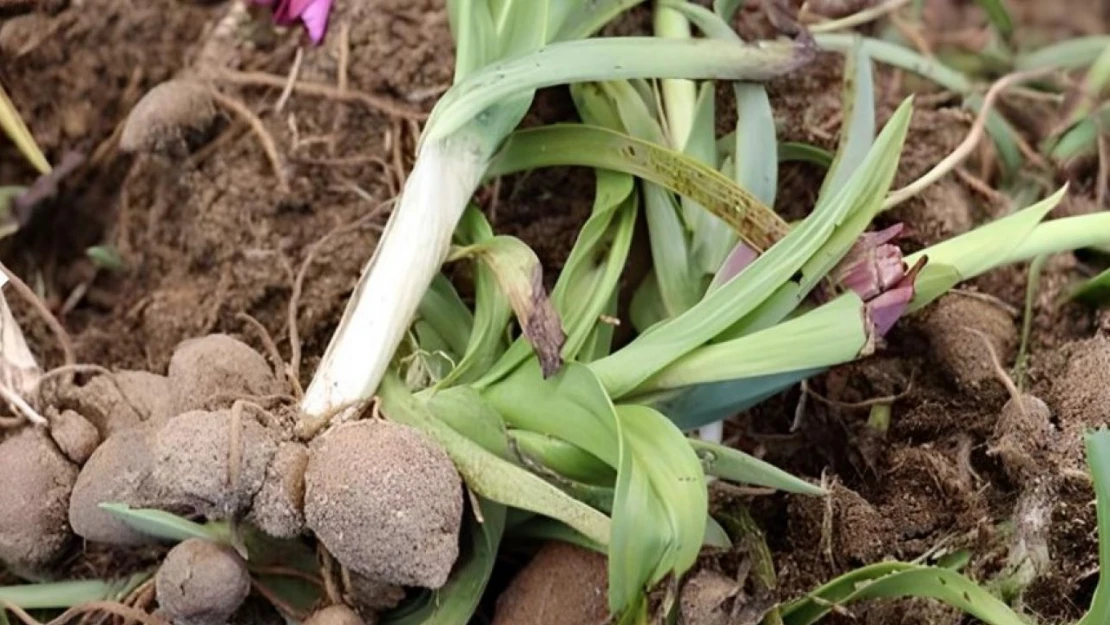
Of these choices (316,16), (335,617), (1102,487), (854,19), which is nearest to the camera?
(1102,487)

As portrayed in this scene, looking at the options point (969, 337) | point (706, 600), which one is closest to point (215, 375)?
point (706, 600)

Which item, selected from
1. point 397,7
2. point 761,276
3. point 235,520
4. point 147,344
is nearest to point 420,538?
point 235,520

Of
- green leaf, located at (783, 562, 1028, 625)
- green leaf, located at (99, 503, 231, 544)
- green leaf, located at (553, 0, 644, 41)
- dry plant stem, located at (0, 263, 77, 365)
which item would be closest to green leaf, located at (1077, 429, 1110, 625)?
green leaf, located at (783, 562, 1028, 625)

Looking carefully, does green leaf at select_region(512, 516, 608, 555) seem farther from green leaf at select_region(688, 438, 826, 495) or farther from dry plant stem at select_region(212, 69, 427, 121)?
dry plant stem at select_region(212, 69, 427, 121)

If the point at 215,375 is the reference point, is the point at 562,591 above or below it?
below

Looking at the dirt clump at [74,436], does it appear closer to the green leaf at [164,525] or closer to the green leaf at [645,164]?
the green leaf at [164,525]

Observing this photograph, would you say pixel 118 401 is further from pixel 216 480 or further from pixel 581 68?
pixel 581 68
